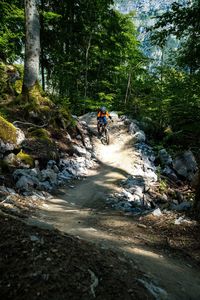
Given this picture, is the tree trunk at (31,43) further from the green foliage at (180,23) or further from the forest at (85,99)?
the green foliage at (180,23)

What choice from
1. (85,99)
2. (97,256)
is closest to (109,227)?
(97,256)

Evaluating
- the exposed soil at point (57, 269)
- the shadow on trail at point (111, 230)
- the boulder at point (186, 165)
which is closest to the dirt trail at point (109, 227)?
the shadow on trail at point (111, 230)

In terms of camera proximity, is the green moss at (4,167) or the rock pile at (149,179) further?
the rock pile at (149,179)

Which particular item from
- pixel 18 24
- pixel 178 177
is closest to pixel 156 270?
pixel 178 177

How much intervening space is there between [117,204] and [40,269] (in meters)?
6.46

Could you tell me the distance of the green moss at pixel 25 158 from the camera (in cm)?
1020

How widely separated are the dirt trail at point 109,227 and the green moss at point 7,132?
2.73 meters

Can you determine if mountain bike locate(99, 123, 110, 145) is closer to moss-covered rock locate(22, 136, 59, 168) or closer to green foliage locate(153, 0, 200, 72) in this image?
moss-covered rock locate(22, 136, 59, 168)

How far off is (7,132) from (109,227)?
5.67m

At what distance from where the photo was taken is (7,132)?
10.7 m

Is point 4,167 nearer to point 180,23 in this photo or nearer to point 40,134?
point 40,134

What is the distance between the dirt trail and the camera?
4.50 metres

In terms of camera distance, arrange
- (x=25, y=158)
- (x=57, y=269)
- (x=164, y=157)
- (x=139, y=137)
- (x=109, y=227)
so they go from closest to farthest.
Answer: (x=57, y=269), (x=109, y=227), (x=25, y=158), (x=164, y=157), (x=139, y=137)

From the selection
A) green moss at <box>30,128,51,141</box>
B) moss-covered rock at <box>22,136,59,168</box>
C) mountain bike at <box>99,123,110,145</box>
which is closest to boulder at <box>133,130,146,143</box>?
mountain bike at <box>99,123,110,145</box>
